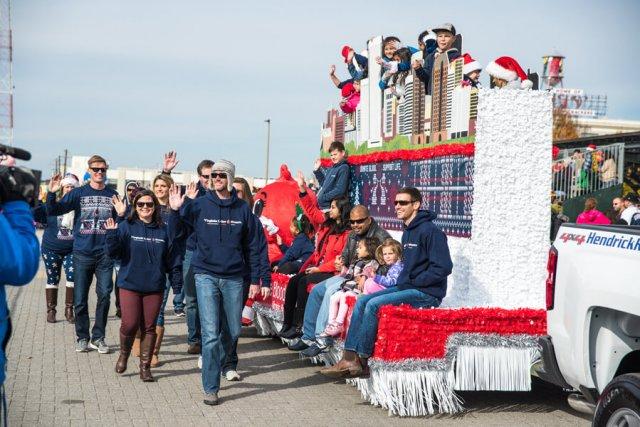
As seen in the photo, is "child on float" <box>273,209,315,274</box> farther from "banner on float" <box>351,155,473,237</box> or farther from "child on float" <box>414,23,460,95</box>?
"child on float" <box>414,23,460,95</box>

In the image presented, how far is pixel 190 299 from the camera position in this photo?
9.88 meters

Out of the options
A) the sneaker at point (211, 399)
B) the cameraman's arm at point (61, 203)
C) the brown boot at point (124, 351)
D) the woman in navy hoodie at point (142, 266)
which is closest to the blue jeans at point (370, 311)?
the sneaker at point (211, 399)

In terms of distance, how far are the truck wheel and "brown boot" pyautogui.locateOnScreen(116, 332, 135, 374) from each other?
16.0 feet

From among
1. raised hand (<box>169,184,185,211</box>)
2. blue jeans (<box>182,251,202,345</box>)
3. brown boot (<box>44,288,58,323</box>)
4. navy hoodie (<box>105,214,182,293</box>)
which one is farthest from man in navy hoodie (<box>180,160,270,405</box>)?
brown boot (<box>44,288,58,323</box>)

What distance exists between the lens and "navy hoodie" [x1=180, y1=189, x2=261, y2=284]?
7.83 m

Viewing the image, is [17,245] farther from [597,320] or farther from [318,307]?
[318,307]

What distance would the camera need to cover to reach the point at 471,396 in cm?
830

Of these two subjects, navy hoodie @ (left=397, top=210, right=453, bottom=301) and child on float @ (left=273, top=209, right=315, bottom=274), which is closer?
navy hoodie @ (left=397, top=210, right=453, bottom=301)

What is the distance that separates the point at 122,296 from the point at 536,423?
13.0 feet

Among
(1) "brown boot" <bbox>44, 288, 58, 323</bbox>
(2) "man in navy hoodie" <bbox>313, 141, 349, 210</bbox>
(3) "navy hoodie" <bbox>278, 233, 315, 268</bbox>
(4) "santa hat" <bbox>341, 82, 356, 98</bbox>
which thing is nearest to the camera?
(3) "navy hoodie" <bbox>278, 233, 315, 268</bbox>

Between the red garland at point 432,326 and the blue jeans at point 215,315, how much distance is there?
4.40ft

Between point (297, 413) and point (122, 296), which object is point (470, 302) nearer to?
point (297, 413)

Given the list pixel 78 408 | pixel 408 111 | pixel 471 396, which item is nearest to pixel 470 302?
pixel 471 396

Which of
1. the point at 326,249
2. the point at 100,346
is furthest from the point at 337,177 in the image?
the point at 100,346
